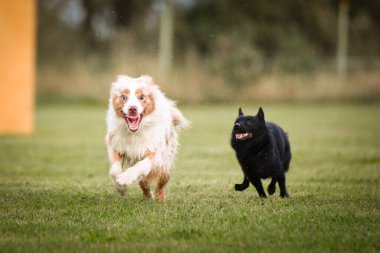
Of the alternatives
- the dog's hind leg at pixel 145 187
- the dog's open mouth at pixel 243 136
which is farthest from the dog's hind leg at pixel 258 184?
the dog's hind leg at pixel 145 187

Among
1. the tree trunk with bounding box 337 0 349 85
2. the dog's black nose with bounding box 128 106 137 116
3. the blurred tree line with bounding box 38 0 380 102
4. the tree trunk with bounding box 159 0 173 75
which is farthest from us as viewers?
the blurred tree line with bounding box 38 0 380 102

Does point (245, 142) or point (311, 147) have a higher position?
point (245, 142)

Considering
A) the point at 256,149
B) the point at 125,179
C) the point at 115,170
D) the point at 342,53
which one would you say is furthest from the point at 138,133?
the point at 342,53

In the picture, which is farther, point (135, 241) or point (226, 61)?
point (226, 61)

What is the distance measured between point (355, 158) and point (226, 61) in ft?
63.3

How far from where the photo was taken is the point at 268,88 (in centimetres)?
3119

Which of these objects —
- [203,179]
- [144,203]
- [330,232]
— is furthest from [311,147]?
[330,232]

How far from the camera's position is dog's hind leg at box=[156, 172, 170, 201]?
25.4 feet

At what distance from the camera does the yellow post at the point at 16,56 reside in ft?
54.0

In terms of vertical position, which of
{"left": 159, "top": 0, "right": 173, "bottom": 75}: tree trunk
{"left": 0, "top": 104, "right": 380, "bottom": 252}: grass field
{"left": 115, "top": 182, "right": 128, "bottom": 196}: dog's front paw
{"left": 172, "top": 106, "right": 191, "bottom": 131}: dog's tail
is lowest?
{"left": 0, "top": 104, "right": 380, "bottom": 252}: grass field

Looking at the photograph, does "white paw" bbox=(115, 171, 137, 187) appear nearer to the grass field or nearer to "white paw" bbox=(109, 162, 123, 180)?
"white paw" bbox=(109, 162, 123, 180)

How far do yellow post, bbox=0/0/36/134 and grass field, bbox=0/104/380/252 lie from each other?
5.16 feet

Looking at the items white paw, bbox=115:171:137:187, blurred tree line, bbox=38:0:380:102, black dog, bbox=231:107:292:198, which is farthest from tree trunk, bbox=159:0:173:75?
white paw, bbox=115:171:137:187

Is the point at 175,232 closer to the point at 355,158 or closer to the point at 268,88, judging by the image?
the point at 355,158
